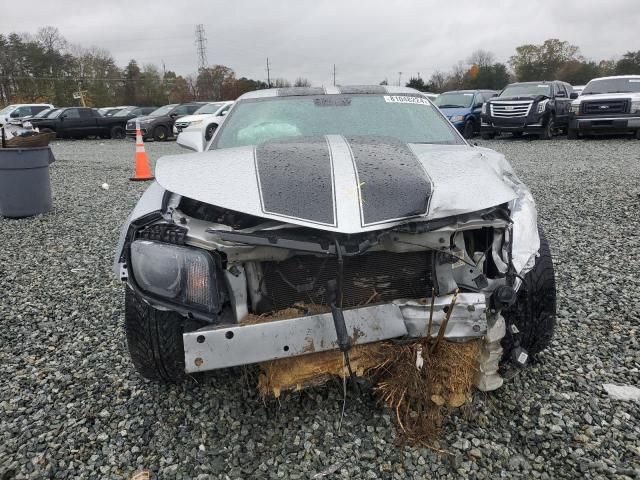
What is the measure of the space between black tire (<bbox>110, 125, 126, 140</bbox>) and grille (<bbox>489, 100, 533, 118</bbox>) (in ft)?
48.4

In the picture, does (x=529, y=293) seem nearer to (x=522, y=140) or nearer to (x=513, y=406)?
(x=513, y=406)

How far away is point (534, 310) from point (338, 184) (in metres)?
1.13

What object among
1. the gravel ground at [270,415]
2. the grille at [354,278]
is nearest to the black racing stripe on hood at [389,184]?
the grille at [354,278]

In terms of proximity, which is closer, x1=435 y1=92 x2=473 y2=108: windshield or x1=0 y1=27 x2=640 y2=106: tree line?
x1=435 y1=92 x2=473 y2=108: windshield

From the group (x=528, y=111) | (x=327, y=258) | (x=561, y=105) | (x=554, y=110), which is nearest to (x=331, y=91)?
(x=327, y=258)

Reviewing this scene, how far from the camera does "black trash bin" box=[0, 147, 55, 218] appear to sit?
5977 millimetres

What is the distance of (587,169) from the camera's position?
8875 millimetres

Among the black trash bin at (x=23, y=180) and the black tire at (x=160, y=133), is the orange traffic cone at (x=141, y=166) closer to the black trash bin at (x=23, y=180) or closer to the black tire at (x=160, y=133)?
the black trash bin at (x=23, y=180)

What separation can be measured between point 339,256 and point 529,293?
1038 millimetres

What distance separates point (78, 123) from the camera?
20.1 meters

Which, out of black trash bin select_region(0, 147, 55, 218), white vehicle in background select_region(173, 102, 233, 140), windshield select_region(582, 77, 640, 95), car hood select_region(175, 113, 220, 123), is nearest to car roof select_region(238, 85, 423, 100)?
black trash bin select_region(0, 147, 55, 218)

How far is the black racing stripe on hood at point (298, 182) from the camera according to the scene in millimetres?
1908

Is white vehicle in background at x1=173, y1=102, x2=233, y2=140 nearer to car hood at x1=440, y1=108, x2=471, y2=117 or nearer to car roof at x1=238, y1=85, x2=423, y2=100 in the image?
car hood at x1=440, y1=108, x2=471, y2=117

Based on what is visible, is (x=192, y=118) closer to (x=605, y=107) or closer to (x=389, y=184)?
(x=605, y=107)
